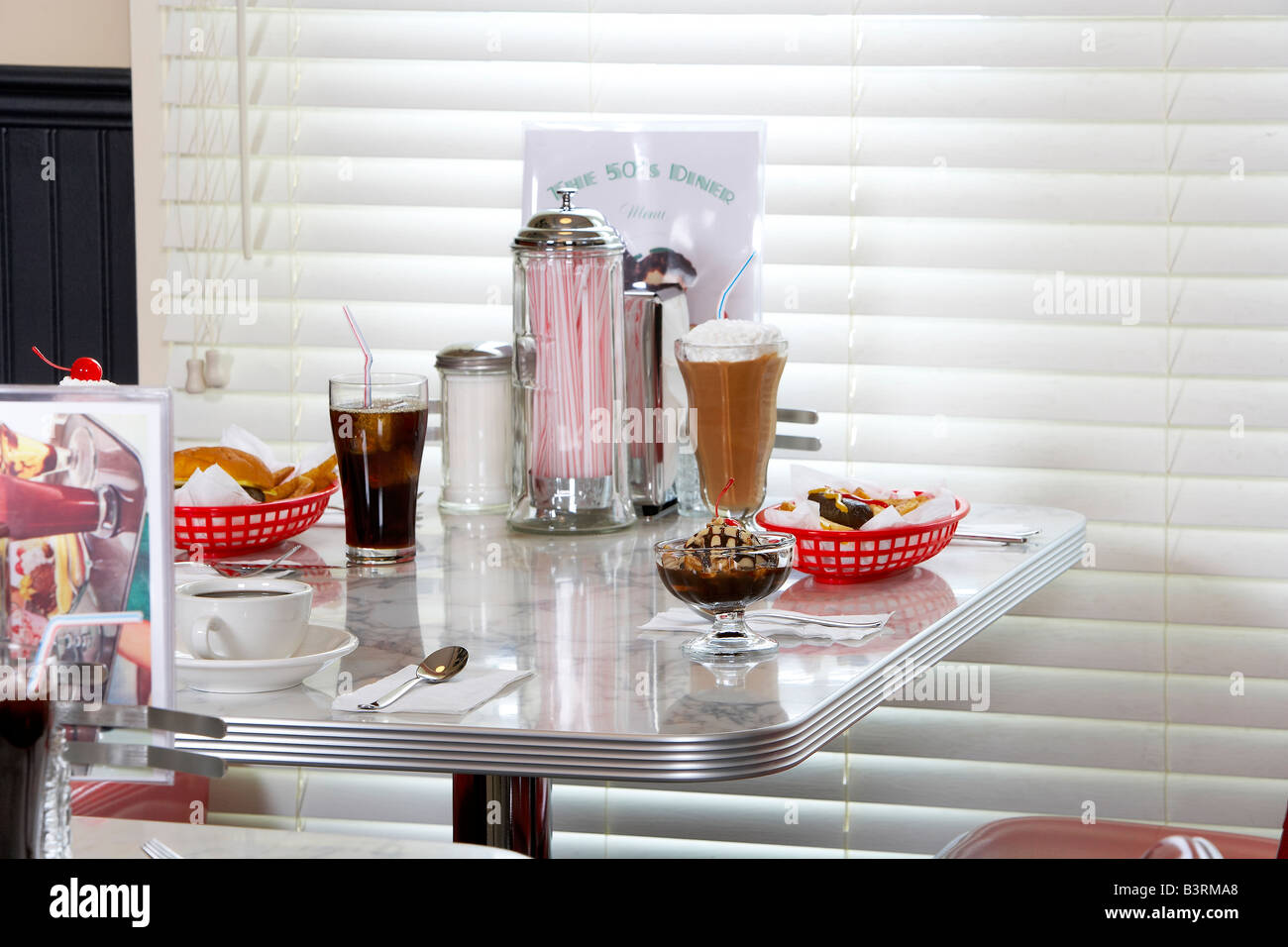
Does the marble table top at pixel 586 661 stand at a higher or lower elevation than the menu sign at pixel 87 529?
lower

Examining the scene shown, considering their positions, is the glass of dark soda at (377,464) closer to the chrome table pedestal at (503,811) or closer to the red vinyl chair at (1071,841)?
the chrome table pedestal at (503,811)

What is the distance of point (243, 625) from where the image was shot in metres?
1.12

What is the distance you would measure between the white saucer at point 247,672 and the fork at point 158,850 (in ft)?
0.96

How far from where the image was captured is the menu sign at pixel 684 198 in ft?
6.45

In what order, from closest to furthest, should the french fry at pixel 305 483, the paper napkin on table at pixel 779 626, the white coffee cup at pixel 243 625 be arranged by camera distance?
the white coffee cup at pixel 243 625, the paper napkin on table at pixel 779 626, the french fry at pixel 305 483

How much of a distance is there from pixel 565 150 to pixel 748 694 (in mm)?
1122

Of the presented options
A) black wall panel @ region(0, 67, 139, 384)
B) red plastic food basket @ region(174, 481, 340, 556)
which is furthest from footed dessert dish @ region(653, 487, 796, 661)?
black wall panel @ region(0, 67, 139, 384)

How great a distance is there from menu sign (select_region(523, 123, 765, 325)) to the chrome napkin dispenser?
0.10 metres

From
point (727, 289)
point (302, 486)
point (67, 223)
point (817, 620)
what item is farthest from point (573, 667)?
point (67, 223)

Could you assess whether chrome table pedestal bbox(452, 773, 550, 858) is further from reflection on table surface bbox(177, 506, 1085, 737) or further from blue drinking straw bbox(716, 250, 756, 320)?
blue drinking straw bbox(716, 250, 756, 320)

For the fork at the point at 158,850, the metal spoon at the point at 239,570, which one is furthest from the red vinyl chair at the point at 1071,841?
the fork at the point at 158,850

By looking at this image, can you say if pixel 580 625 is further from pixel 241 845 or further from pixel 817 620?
pixel 241 845
